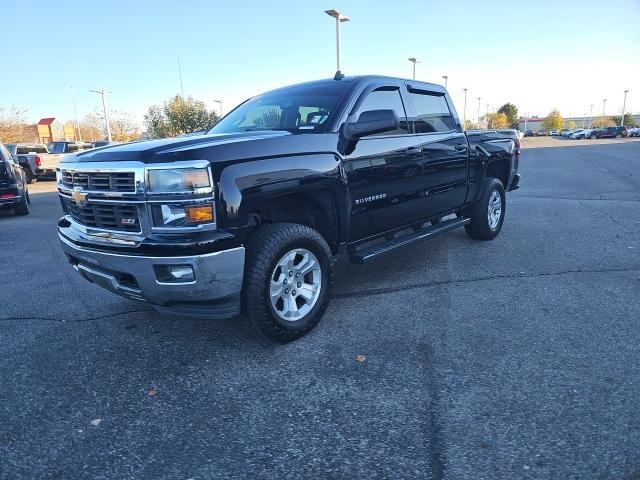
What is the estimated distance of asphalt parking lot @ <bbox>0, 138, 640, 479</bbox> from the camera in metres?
2.32

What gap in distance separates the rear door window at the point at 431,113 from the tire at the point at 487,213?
109 cm

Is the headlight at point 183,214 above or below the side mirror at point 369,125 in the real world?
below

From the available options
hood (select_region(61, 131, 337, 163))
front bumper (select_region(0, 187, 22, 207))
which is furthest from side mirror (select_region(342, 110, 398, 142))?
front bumper (select_region(0, 187, 22, 207))

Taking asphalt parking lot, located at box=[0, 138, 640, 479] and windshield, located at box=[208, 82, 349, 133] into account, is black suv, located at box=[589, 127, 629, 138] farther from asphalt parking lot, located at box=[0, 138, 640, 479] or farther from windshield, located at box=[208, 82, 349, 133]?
windshield, located at box=[208, 82, 349, 133]

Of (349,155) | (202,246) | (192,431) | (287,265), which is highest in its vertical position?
(349,155)

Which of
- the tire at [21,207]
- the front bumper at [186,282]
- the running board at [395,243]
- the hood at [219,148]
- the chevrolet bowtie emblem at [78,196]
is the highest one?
the hood at [219,148]

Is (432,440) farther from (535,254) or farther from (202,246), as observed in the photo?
(535,254)

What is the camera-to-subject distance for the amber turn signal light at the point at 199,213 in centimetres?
293

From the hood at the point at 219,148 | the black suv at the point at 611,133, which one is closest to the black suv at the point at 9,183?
the hood at the point at 219,148

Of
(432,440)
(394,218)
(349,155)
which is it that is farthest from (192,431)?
(394,218)

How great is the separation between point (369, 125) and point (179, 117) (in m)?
33.5

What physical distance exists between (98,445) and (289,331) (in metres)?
1.43

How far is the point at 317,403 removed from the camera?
9.16 ft

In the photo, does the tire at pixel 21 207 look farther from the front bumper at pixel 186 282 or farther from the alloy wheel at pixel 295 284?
the alloy wheel at pixel 295 284
